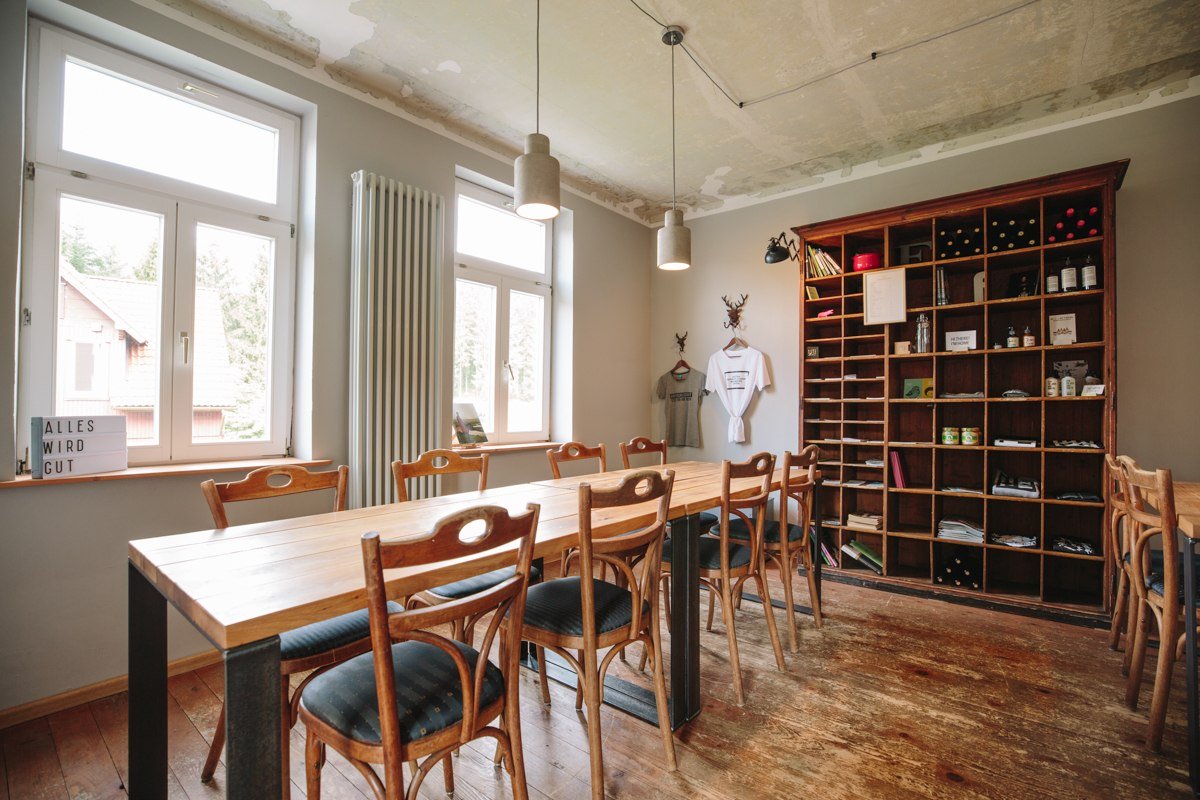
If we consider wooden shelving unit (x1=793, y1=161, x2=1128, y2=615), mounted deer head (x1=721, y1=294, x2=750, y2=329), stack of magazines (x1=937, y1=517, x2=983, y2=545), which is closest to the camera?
wooden shelving unit (x1=793, y1=161, x2=1128, y2=615)

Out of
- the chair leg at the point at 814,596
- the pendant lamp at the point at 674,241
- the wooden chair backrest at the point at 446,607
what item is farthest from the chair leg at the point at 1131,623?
the wooden chair backrest at the point at 446,607

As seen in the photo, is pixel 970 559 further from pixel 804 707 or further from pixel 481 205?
pixel 481 205

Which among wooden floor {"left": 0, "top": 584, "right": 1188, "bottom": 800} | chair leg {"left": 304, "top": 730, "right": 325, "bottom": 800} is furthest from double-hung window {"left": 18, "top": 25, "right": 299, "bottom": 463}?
chair leg {"left": 304, "top": 730, "right": 325, "bottom": 800}

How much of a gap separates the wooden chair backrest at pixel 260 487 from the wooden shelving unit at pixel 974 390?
3.29 metres

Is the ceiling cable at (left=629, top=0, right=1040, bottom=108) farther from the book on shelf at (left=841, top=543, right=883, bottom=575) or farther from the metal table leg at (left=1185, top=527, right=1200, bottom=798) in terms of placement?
the book on shelf at (left=841, top=543, right=883, bottom=575)

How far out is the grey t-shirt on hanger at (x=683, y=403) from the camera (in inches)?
204

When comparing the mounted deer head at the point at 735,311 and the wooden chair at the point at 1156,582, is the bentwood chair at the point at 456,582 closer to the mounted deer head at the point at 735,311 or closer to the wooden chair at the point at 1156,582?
the wooden chair at the point at 1156,582

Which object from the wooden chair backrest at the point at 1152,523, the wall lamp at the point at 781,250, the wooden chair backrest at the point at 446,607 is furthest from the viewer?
the wall lamp at the point at 781,250

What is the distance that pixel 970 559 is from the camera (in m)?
3.62

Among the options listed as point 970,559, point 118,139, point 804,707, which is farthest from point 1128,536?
point 118,139

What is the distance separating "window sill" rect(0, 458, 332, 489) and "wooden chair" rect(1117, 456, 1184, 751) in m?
3.50

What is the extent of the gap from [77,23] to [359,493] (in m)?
2.50

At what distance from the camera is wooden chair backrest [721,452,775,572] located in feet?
7.43

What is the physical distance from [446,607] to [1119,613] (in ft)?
10.9
